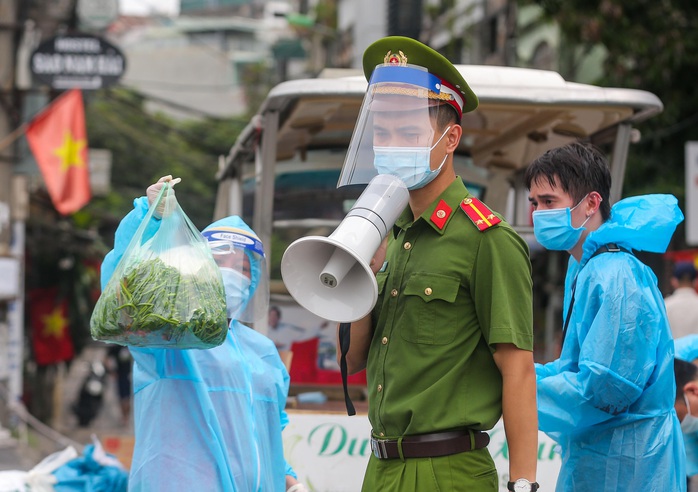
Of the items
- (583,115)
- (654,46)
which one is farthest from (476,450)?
(654,46)

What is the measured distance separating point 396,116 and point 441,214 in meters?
0.30

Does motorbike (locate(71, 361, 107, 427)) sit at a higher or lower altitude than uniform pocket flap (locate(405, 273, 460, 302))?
lower

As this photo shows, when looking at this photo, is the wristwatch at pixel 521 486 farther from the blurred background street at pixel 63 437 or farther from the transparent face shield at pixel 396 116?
the blurred background street at pixel 63 437

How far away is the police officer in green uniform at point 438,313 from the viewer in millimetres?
2916

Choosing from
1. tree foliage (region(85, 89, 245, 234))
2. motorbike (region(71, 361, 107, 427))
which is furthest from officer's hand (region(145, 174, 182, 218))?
tree foliage (region(85, 89, 245, 234))

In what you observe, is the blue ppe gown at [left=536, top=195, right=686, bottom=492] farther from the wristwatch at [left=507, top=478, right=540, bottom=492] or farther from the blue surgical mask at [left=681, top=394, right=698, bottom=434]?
the blue surgical mask at [left=681, top=394, right=698, bottom=434]

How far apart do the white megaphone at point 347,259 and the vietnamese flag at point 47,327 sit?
1482 centimetres

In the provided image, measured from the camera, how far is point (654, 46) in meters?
12.6

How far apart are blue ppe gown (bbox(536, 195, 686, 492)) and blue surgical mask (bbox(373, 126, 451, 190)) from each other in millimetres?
957

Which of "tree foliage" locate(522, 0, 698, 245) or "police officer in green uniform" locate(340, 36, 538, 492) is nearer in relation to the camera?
"police officer in green uniform" locate(340, 36, 538, 492)

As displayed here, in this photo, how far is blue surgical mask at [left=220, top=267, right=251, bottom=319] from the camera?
3959mm

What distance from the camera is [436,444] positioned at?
2.92m

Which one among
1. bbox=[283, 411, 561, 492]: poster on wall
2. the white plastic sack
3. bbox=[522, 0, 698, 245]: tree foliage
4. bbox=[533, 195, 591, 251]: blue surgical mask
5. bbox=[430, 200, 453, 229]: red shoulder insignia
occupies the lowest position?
the white plastic sack

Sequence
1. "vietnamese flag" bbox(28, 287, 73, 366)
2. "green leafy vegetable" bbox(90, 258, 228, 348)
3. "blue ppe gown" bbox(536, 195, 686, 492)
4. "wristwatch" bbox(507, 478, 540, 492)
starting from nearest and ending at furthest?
"wristwatch" bbox(507, 478, 540, 492)
"green leafy vegetable" bbox(90, 258, 228, 348)
"blue ppe gown" bbox(536, 195, 686, 492)
"vietnamese flag" bbox(28, 287, 73, 366)
